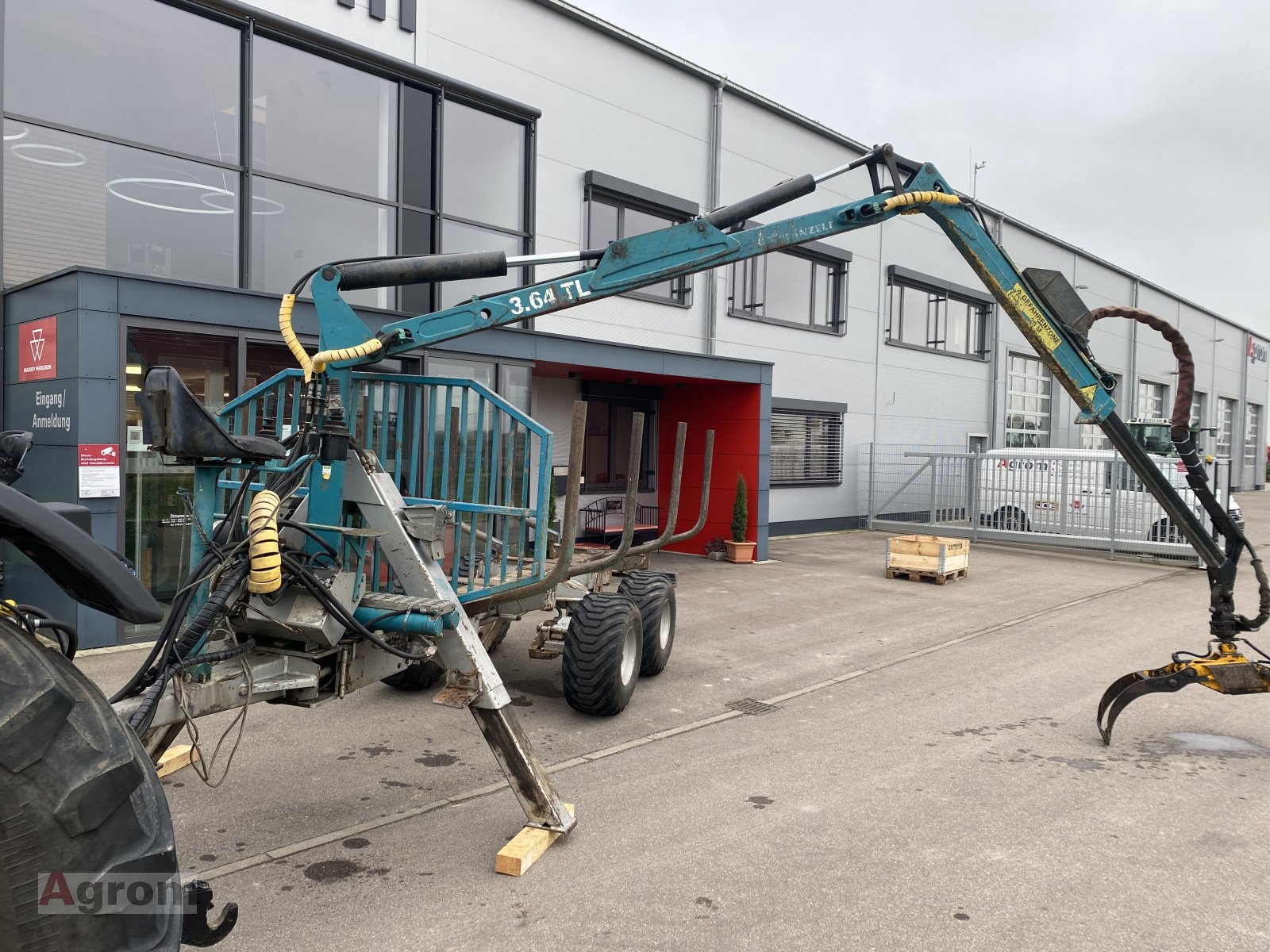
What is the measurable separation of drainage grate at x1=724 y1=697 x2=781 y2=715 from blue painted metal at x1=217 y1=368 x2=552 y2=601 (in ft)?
7.16

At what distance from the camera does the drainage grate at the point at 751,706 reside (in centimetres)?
633

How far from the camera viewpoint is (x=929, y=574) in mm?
12469

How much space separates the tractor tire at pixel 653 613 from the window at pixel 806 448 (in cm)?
1008

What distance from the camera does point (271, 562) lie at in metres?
3.25

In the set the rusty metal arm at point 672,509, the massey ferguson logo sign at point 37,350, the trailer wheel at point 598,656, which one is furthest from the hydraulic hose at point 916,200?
the massey ferguson logo sign at point 37,350

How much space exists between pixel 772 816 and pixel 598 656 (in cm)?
173

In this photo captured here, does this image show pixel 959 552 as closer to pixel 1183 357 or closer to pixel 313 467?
pixel 1183 357

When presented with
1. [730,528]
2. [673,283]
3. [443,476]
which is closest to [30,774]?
[443,476]

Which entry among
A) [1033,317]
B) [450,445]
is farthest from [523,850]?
[1033,317]

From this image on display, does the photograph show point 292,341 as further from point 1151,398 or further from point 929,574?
point 1151,398

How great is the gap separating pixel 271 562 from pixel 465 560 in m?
2.34

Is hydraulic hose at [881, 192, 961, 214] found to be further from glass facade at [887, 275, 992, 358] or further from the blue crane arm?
glass facade at [887, 275, 992, 358]

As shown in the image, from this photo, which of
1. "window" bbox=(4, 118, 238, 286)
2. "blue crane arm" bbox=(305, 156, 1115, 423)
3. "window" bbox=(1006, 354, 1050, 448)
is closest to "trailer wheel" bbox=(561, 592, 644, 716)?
"blue crane arm" bbox=(305, 156, 1115, 423)

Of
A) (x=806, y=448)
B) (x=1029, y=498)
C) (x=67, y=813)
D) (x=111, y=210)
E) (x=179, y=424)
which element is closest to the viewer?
(x=67, y=813)
